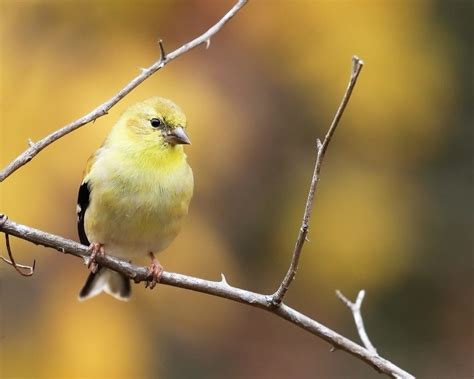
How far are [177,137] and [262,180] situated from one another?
11.2 feet

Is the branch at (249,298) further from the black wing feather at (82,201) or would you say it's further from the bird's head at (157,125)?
the bird's head at (157,125)

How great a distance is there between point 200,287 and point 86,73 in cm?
344

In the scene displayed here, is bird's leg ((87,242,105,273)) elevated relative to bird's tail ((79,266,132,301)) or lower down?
lower down

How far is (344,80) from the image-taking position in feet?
24.4

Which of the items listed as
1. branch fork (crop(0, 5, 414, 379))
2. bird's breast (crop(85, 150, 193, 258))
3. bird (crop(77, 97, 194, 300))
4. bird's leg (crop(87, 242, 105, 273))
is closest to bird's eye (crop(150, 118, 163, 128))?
bird (crop(77, 97, 194, 300))

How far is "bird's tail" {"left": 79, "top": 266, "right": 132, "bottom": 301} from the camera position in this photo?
5055mm

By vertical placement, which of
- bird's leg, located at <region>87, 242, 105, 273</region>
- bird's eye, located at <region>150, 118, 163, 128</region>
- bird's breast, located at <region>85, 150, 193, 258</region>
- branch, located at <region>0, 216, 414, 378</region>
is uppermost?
bird's eye, located at <region>150, 118, 163, 128</region>

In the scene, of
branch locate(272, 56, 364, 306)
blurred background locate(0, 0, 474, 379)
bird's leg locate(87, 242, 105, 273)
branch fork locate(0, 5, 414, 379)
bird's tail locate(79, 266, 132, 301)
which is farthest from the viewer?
blurred background locate(0, 0, 474, 379)

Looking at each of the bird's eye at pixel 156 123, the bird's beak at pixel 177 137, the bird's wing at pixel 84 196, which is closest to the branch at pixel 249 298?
the bird's wing at pixel 84 196

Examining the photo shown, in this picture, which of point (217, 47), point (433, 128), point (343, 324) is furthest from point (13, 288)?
point (433, 128)

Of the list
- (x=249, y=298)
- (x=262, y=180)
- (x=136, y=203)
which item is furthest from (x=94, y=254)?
(x=262, y=180)

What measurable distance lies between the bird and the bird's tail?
19.2 inches

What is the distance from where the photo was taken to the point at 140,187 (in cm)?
429

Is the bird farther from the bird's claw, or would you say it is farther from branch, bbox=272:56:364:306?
branch, bbox=272:56:364:306
